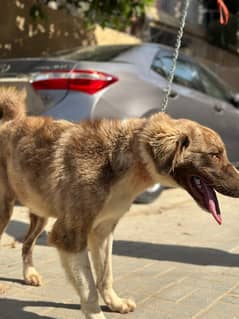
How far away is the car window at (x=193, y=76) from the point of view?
7348 millimetres

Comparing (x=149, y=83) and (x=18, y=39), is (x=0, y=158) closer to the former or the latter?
(x=149, y=83)

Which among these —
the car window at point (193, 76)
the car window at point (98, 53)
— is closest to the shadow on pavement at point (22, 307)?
the car window at point (98, 53)

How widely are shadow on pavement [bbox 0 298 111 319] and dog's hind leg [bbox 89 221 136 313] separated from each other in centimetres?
11

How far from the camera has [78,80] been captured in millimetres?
6102

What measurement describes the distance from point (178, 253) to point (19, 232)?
5.59 ft

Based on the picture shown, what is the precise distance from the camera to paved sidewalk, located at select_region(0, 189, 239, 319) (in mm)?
3785

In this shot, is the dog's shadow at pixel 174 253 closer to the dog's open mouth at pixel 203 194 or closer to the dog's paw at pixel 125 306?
the dog's paw at pixel 125 306

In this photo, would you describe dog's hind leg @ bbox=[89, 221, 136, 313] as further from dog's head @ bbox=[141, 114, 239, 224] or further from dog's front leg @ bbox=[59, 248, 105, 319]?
dog's head @ bbox=[141, 114, 239, 224]

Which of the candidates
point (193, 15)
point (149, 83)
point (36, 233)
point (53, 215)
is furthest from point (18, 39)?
point (193, 15)

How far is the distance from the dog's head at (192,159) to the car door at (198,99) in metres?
3.73

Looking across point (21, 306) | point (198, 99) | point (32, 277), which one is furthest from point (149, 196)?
point (21, 306)

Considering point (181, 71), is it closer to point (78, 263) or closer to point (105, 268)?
point (105, 268)

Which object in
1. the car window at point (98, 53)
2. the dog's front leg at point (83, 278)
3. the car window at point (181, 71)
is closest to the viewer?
the dog's front leg at point (83, 278)

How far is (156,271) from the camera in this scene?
15.2 ft
